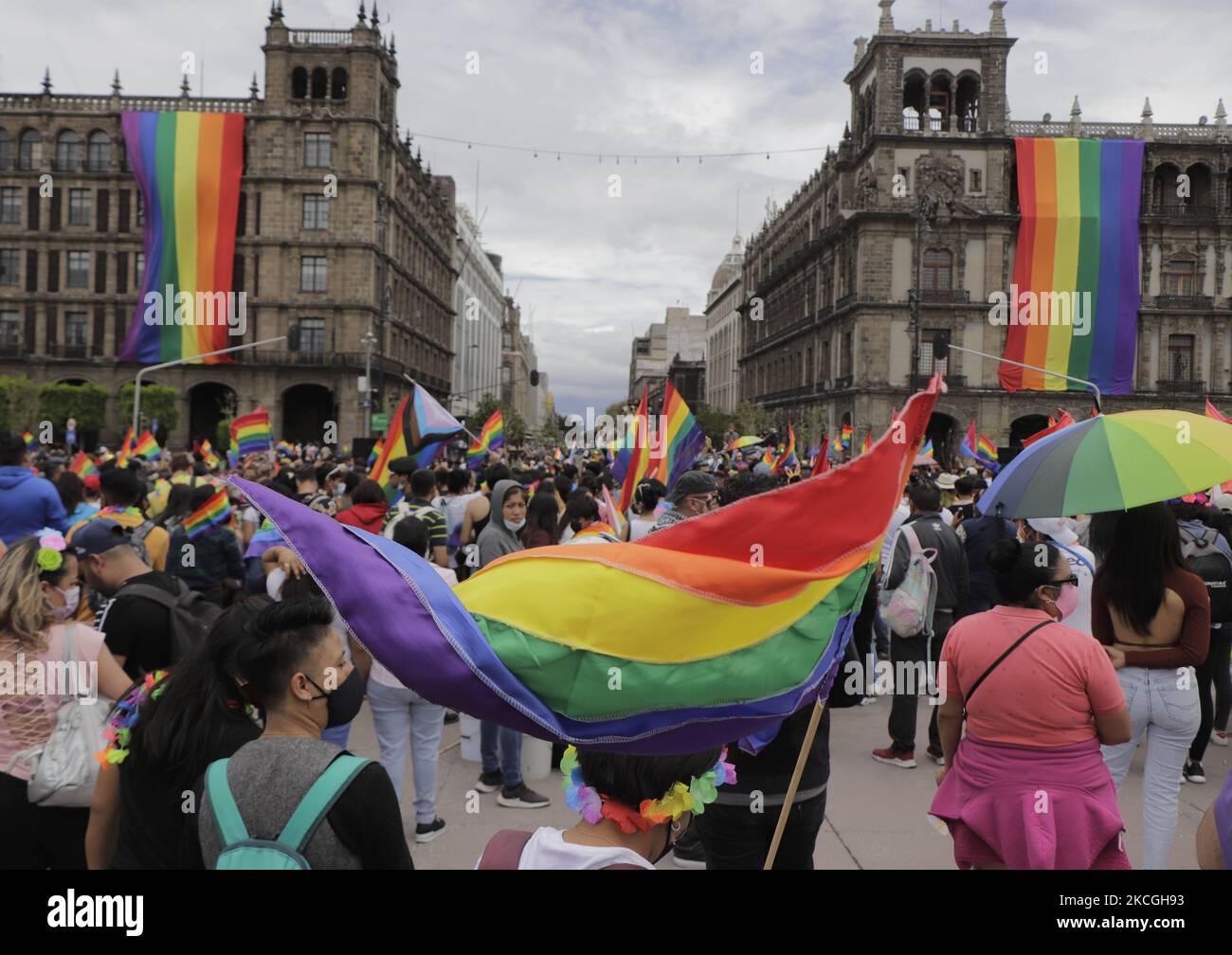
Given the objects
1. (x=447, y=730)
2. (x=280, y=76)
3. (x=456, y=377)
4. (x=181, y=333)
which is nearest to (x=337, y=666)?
(x=447, y=730)

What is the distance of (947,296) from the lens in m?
44.0

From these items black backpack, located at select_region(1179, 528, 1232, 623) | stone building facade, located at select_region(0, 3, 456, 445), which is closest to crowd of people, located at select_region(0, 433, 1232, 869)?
black backpack, located at select_region(1179, 528, 1232, 623)

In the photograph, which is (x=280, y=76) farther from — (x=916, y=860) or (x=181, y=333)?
(x=916, y=860)

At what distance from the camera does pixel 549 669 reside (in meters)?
2.42

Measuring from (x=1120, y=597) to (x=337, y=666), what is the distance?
3449 mm

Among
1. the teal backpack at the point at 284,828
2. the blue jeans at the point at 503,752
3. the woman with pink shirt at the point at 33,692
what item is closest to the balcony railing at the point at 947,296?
the blue jeans at the point at 503,752

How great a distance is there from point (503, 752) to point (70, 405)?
44.6 m

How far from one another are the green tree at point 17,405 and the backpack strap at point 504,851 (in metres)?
46.2

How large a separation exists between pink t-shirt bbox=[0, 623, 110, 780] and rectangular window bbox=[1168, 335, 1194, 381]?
51.0 metres

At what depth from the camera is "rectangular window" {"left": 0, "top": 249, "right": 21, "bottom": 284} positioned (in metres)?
45.7

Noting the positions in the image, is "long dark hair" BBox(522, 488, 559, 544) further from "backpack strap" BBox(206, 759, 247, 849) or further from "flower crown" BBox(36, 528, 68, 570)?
"backpack strap" BBox(206, 759, 247, 849)

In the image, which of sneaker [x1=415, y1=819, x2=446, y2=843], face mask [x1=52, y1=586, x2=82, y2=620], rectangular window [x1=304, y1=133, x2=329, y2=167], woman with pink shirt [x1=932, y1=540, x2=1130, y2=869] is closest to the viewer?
woman with pink shirt [x1=932, y1=540, x2=1130, y2=869]

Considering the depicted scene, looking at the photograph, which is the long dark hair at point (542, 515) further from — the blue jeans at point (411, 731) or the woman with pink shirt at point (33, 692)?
the woman with pink shirt at point (33, 692)

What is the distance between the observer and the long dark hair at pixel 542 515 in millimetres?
6750
